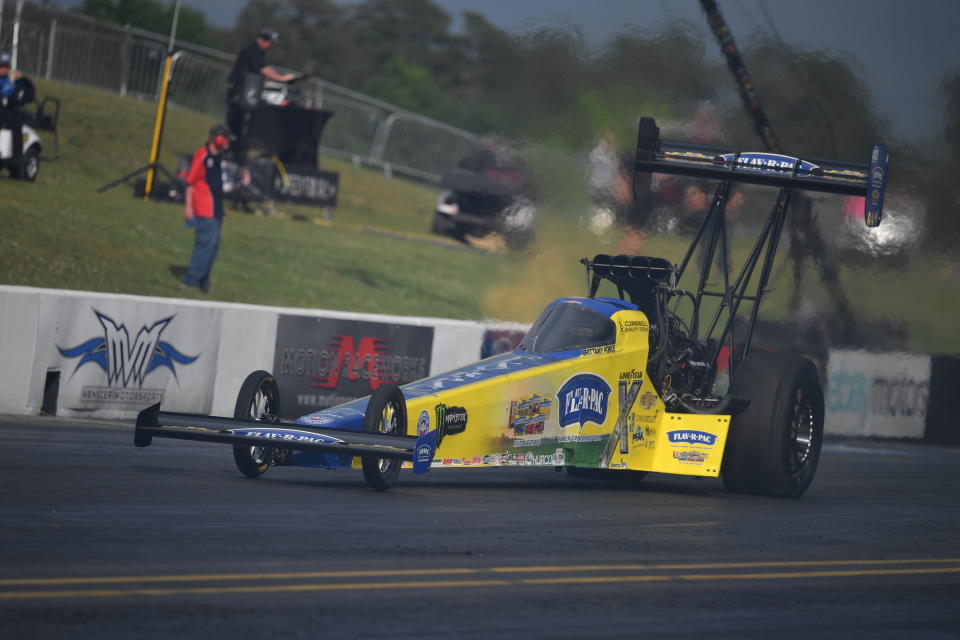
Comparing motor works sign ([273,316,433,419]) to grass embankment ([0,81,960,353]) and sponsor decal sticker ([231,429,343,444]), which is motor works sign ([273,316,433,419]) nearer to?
grass embankment ([0,81,960,353])

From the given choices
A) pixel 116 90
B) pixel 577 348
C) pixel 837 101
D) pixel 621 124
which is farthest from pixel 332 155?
pixel 577 348

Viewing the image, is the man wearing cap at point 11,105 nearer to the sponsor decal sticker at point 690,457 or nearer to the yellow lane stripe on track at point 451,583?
the sponsor decal sticker at point 690,457

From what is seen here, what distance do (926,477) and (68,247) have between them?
1293 cm

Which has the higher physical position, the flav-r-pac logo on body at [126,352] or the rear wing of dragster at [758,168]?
the rear wing of dragster at [758,168]

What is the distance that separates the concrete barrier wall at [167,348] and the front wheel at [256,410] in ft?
14.6

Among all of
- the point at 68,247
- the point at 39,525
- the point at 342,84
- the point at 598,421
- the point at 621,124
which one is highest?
the point at 342,84

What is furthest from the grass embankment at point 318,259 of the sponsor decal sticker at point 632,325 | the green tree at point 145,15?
the green tree at point 145,15

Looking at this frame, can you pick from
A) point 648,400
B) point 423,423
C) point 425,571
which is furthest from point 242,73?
point 425,571

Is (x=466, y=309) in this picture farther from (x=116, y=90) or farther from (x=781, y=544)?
(x=781, y=544)

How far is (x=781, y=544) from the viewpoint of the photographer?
34.1ft

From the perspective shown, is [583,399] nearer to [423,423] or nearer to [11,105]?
[423,423]

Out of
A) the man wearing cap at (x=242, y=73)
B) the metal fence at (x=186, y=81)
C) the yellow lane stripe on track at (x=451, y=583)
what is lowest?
the yellow lane stripe on track at (x=451, y=583)

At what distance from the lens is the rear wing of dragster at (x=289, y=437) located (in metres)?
10.5

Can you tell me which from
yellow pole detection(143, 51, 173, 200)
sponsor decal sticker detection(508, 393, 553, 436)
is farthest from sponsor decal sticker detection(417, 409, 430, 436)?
yellow pole detection(143, 51, 173, 200)
